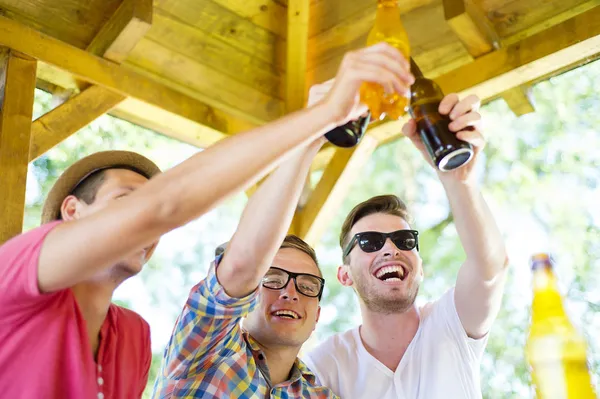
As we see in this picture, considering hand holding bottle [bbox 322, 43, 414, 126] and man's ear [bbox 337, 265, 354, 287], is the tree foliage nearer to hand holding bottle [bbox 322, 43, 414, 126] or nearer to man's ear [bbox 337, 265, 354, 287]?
man's ear [bbox 337, 265, 354, 287]

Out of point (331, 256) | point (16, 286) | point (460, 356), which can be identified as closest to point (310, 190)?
point (460, 356)

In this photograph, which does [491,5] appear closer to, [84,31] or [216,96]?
[216,96]

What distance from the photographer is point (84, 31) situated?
307 centimetres

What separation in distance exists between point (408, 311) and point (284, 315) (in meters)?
0.54

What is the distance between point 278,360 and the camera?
1808 mm

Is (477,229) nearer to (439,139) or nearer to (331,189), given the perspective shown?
(439,139)

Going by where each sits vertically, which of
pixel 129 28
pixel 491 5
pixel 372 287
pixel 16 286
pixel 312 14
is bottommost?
pixel 16 286

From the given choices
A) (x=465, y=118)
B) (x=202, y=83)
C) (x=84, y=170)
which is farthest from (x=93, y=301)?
(x=202, y=83)

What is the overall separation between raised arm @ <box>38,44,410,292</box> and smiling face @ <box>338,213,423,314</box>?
1.07 meters

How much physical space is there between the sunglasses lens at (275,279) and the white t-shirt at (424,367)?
1.22ft

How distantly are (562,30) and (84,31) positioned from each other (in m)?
2.11

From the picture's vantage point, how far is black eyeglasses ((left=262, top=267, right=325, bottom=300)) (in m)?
1.86

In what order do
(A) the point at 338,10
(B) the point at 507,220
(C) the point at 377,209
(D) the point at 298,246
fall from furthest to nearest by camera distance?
1. (B) the point at 507,220
2. (A) the point at 338,10
3. (C) the point at 377,209
4. (D) the point at 298,246

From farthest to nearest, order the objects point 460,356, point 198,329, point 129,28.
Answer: point 129,28 < point 460,356 < point 198,329
